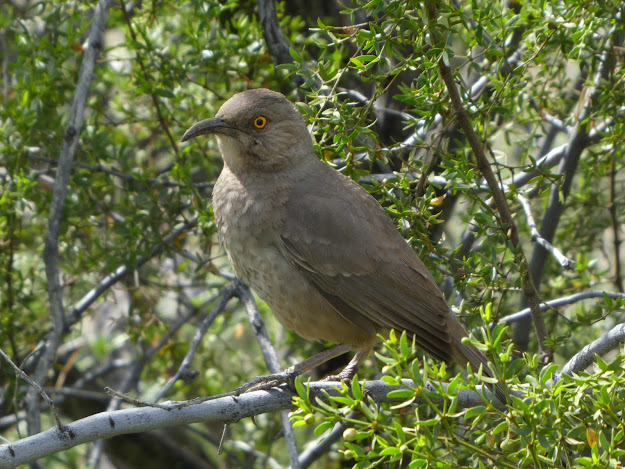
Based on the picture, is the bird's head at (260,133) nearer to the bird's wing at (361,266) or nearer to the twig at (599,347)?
the bird's wing at (361,266)

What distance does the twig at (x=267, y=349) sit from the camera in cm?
381

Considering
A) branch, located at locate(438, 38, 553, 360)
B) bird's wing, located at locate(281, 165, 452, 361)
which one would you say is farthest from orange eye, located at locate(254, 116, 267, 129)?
branch, located at locate(438, 38, 553, 360)

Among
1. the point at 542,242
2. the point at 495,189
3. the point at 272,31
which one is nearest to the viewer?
the point at 495,189

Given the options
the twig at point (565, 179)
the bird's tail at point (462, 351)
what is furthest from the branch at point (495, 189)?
the twig at point (565, 179)

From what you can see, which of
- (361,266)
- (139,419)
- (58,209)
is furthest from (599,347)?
(58,209)

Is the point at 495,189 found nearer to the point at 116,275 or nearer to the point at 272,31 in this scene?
the point at 272,31

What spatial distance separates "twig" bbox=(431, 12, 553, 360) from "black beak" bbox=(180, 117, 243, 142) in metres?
1.22

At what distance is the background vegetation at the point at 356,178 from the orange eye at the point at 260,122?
0.30m

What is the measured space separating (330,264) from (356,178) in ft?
1.47

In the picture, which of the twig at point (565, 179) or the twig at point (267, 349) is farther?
the twig at point (565, 179)

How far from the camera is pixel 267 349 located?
4102 mm

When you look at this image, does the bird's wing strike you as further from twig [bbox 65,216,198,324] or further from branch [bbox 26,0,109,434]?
branch [bbox 26,0,109,434]

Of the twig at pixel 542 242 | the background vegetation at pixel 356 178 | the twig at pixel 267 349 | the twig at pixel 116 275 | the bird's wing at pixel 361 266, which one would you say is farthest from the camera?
the twig at pixel 116 275

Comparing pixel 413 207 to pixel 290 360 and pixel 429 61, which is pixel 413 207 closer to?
pixel 429 61
